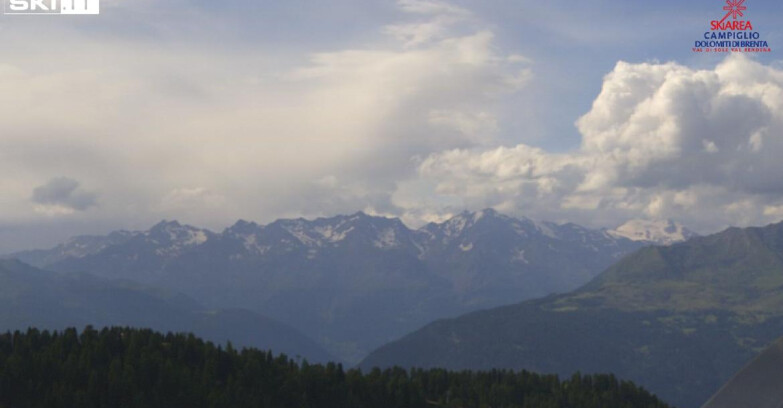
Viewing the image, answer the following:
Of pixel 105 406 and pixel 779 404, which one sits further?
pixel 105 406

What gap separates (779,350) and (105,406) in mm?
154978

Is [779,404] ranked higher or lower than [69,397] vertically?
lower

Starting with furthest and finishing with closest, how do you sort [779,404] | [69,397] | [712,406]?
[69,397] → [712,406] → [779,404]

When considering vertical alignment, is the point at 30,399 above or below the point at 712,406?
above

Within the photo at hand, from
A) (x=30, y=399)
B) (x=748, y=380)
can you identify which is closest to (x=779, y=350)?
(x=748, y=380)

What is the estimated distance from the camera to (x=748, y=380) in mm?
168000

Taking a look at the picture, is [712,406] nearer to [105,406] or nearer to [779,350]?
[779,350]

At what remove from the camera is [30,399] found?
197 metres

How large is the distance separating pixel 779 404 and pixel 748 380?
1312cm

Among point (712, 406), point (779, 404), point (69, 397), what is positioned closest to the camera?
point (779, 404)

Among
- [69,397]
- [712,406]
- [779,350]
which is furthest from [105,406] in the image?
[779,350]

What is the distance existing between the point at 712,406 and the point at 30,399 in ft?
511

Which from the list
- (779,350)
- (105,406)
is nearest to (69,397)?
(105,406)

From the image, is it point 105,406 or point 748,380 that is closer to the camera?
point 748,380
